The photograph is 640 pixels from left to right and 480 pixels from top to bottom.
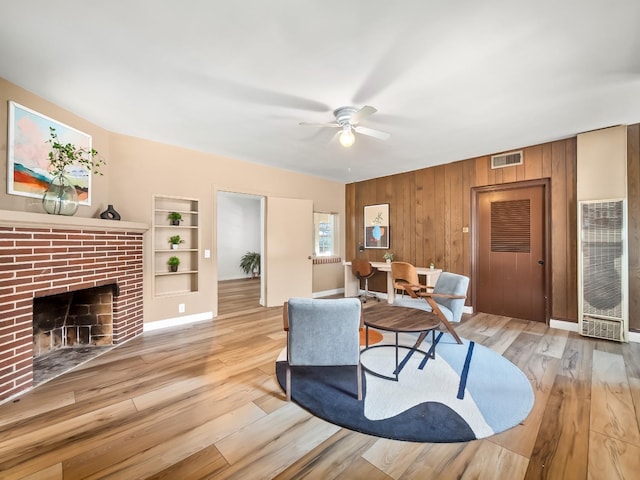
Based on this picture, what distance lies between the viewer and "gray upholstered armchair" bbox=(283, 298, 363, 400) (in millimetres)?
1912

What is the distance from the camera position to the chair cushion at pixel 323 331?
1.91 metres

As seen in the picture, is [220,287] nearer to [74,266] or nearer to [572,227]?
[74,266]

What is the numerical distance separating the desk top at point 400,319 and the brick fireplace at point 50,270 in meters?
2.75

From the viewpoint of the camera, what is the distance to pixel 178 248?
12.7 ft

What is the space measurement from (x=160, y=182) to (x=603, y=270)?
5589 millimetres

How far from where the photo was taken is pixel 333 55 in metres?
1.91

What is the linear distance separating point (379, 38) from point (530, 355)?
3.22 metres

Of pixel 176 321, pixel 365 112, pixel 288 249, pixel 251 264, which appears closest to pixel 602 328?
pixel 365 112

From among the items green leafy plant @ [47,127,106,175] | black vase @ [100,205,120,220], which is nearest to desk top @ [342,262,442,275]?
black vase @ [100,205,120,220]

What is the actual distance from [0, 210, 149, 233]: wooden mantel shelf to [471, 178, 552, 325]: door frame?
477 centimetres

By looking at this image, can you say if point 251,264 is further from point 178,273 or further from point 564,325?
point 564,325

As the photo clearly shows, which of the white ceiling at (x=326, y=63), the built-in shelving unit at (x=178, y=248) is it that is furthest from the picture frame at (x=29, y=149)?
the built-in shelving unit at (x=178, y=248)

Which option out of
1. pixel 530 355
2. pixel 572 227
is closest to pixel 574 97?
pixel 572 227

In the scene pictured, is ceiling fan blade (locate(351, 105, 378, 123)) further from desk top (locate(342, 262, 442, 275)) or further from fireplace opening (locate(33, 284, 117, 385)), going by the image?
fireplace opening (locate(33, 284, 117, 385))
